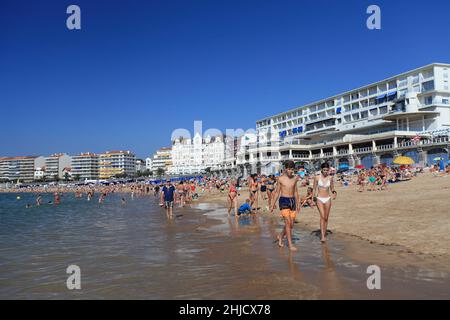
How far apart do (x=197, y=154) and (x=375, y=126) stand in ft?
244

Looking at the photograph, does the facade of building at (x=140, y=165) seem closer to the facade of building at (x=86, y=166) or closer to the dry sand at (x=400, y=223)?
the facade of building at (x=86, y=166)

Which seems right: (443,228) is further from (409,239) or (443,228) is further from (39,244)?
(39,244)

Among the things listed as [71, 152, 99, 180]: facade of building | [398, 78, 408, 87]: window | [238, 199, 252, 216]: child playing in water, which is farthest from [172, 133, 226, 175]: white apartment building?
[238, 199, 252, 216]: child playing in water

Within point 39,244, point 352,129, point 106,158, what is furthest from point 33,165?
point 39,244

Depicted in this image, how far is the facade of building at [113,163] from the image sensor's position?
5659 inches

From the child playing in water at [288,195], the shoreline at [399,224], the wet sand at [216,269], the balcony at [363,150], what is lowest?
the wet sand at [216,269]

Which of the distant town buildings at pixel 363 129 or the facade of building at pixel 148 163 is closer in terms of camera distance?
the distant town buildings at pixel 363 129

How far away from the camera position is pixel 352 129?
191 ft

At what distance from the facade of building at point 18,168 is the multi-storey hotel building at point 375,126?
120 m

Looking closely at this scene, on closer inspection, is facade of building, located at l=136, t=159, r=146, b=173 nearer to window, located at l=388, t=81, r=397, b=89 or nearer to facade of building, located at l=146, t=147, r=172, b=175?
facade of building, located at l=146, t=147, r=172, b=175

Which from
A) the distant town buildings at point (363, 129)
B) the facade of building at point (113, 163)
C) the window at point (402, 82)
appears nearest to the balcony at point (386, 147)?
the distant town buildings at point (363, 129)
